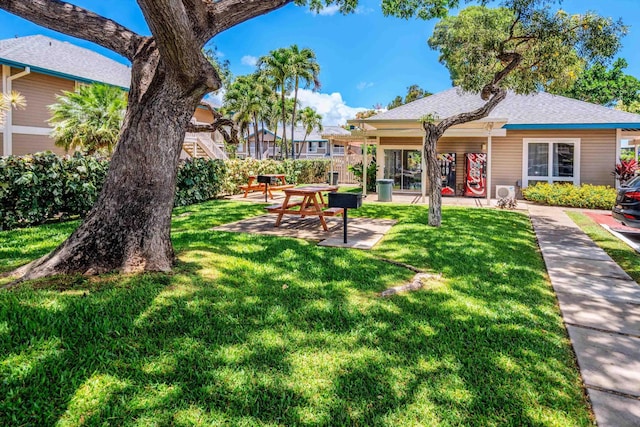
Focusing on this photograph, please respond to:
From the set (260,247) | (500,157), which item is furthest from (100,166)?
(500,157)

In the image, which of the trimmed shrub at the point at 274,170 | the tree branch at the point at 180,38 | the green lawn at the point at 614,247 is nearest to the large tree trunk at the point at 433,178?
the green lawn at the point at 614,247

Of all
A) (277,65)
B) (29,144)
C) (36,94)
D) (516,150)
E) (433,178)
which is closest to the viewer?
(433,178)

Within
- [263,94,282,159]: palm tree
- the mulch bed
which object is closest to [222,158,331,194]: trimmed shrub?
[263,94,282,159]: palm tree

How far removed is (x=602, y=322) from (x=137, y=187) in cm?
504

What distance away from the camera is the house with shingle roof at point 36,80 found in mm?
14759

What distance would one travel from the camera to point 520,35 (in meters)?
9.34

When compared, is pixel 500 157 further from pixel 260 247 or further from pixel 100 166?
pixel 100 166

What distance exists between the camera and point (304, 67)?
103 feet

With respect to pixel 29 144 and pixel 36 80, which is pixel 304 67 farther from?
pixel 29 144

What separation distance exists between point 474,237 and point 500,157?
10.8 meters

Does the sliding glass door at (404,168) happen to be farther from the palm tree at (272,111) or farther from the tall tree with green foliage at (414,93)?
the tall tree with green foliage at (414,93)

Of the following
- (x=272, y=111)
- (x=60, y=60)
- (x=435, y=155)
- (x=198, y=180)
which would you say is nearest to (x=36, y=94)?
(x=60, y=60)

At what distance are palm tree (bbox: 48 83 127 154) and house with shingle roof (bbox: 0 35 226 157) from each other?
401 centimetres

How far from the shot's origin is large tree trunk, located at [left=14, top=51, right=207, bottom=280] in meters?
4.30
